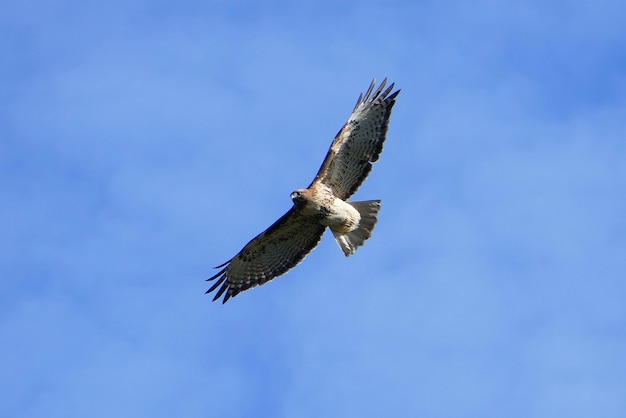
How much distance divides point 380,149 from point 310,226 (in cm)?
149

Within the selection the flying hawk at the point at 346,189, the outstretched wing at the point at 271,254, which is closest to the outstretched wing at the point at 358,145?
the flying hawk at the point at 346,189

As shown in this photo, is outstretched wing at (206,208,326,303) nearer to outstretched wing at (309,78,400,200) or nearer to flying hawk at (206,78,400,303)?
flying hawk at (206,78,400,303)

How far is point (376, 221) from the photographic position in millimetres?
16750

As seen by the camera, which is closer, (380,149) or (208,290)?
(380,149)

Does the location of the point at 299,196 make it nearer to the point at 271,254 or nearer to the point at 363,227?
the point at 363,227

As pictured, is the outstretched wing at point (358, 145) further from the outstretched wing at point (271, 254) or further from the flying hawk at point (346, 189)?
the outstretched wing at point (271, 254)

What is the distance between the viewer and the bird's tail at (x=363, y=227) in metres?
16.7

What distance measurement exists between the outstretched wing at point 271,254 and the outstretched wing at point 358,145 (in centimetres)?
72

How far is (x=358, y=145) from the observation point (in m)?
16.5

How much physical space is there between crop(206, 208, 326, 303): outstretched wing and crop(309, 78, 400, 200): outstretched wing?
28.3 inches

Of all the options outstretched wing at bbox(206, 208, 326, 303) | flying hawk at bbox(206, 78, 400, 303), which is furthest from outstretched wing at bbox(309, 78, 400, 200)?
outstretched wing at bbox(206, 208, 326, 303)

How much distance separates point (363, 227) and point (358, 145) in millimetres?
1153

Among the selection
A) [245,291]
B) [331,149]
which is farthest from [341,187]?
[245,291]

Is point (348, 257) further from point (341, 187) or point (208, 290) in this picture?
point (208, 290)
